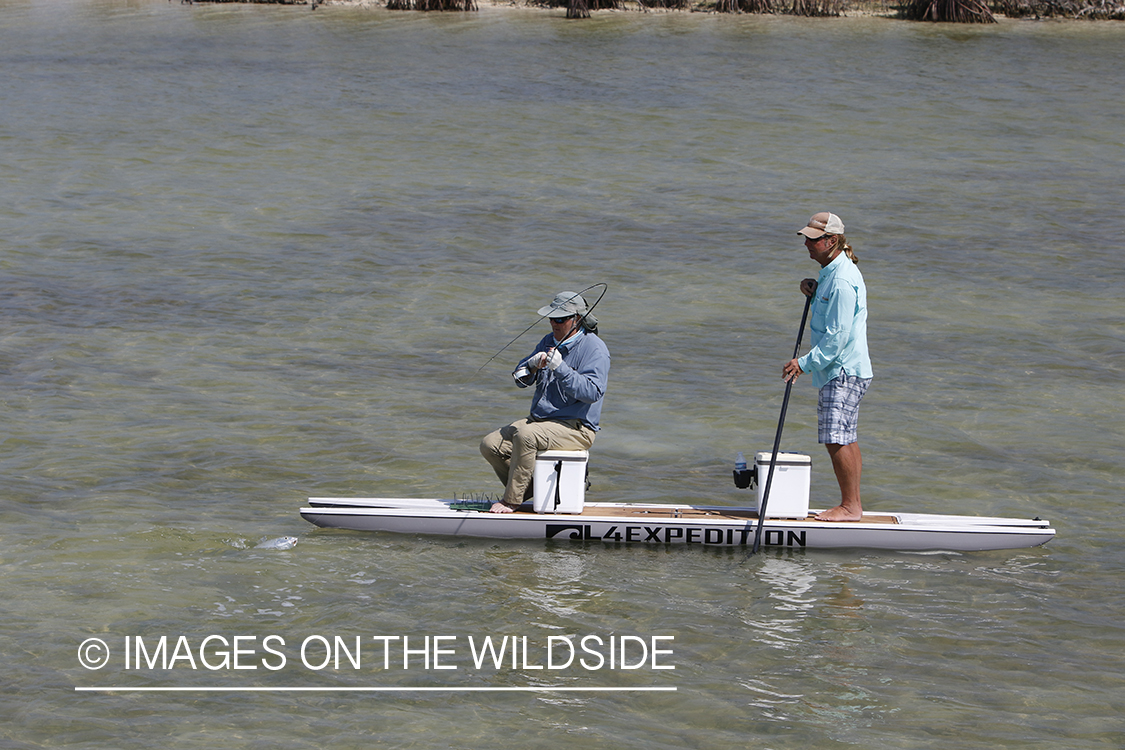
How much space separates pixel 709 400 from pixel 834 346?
12.5 ft

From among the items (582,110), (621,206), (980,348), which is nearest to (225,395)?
(980,348)

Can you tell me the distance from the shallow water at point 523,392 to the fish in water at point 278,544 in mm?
75

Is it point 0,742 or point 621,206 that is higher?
point 621,206

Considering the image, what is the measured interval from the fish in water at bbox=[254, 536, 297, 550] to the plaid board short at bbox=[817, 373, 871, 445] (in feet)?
11.2

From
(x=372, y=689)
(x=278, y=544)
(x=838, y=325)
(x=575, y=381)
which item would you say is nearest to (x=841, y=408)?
(x=838, y=325)

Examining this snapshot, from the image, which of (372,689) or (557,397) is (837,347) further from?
(372,689)

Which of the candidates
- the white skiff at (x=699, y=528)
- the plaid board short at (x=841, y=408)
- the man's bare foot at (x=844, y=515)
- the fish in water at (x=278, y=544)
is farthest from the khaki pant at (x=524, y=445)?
the man's bare foot at (x=844, y=515)

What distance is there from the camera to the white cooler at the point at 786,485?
862 cm

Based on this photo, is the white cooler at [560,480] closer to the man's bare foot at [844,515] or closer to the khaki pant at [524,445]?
the khaki pant at [524,445]

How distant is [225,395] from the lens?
39.0 feet

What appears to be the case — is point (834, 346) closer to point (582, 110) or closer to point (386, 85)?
point (582, 110)

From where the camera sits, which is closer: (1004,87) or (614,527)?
(614,527)

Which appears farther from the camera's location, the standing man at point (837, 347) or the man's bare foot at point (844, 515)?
the man's bare foot at point (844, 515)

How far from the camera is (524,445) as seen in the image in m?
8.65
